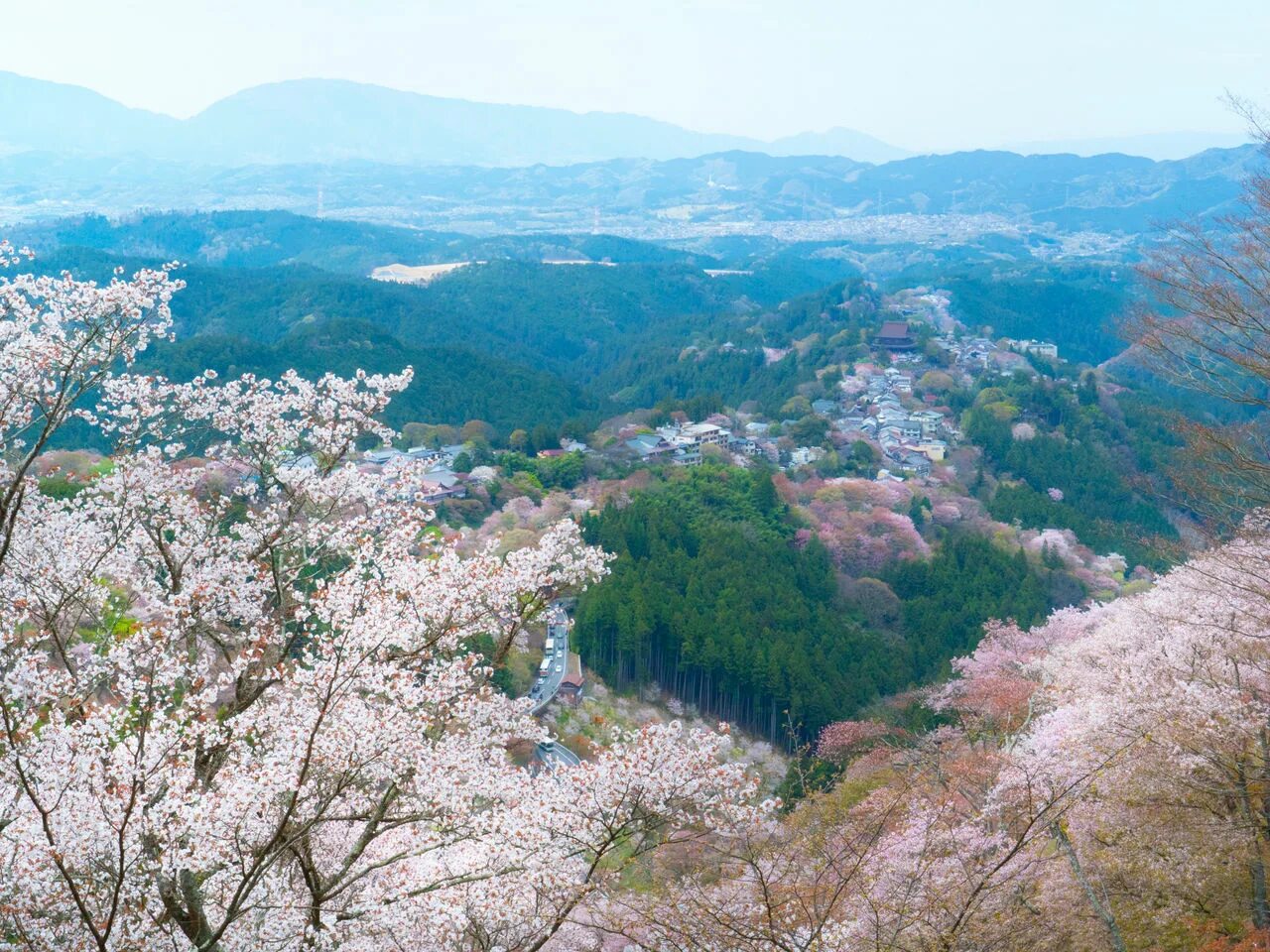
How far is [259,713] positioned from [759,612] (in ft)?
70.9

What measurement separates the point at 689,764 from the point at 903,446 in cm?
4171

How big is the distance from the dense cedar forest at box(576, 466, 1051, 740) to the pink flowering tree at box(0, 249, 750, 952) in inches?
666

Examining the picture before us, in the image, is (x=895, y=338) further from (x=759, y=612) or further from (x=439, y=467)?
(x=759, y=612)

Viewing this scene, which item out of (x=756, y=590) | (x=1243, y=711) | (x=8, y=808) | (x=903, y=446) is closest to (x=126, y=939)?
(x=8, y=808)

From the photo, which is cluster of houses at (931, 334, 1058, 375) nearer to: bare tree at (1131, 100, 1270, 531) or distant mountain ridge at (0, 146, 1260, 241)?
bare tree at (1131, 100, 1270, 531)

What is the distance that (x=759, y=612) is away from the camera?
2569cm

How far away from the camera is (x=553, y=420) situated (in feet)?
166

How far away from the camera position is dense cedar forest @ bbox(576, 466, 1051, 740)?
912 inches

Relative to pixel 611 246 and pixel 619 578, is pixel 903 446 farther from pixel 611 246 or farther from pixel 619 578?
pixel 611 246

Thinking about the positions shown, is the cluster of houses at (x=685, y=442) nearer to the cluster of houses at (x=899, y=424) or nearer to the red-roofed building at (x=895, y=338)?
the cluster of houses at (x=899, y=424)

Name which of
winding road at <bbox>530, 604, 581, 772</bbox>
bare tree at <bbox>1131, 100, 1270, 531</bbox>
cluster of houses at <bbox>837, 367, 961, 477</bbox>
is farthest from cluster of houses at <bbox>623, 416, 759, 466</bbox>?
bare tree at <bbox>1131, 100, 1270, 531</bbox>

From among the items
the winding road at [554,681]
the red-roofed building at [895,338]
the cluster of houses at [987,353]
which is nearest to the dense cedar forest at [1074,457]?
the cluster of houses at [987,353]

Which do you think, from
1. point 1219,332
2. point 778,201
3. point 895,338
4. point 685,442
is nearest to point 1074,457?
point 895,338

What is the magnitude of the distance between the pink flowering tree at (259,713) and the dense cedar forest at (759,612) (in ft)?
55.5
